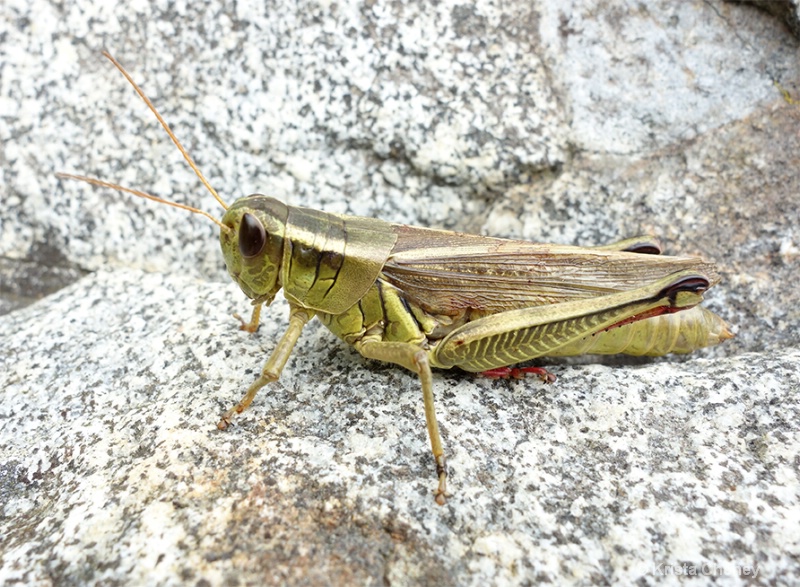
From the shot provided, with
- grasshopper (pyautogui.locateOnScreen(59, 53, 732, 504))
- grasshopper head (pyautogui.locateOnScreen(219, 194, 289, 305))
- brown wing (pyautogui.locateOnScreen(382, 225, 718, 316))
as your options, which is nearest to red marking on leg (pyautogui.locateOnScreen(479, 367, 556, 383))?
grasshopper (pyautogui.locateOnScreen(59, 53, 732, 504))

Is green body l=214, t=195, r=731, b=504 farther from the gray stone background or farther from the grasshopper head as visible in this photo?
the gray stone background

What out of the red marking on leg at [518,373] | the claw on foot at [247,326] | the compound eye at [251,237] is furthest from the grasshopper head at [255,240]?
the red marking on leg at [518,373]

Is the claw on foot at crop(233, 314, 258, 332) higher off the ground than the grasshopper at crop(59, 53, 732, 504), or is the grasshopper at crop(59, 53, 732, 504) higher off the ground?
the grasshopper at crop(59, 53, 732, 504)

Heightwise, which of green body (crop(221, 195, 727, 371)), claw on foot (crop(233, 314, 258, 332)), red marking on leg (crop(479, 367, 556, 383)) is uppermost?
green body (crop(221, 195, 727, 371))

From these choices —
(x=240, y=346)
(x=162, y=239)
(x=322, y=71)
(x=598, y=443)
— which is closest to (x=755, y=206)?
(x=598, y=443)

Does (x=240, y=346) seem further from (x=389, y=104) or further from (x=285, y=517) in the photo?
(x=389, y=104)

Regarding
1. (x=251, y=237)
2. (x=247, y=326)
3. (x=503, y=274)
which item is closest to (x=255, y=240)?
(x=251, y=237)

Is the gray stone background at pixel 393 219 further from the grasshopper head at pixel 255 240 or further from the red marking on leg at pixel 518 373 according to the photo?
the grasshopper head at pixel 255 240
